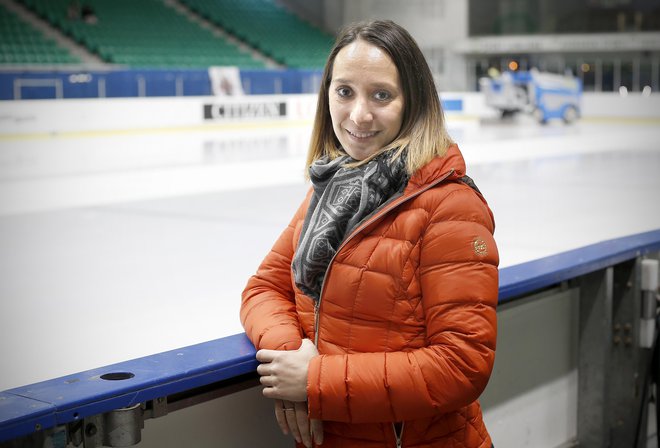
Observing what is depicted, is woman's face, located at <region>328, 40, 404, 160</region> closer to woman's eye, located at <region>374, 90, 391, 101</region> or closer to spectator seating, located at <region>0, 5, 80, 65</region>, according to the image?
woman's eye, located at <region>374, 90, 391, 101</region>

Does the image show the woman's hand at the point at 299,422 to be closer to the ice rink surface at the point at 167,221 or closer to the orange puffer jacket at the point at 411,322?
the orange puffer jacket at the point at 411,322

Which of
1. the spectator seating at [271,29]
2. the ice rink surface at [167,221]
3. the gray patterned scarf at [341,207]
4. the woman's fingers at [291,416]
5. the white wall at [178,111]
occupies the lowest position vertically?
the ice rink surface at [167,221]

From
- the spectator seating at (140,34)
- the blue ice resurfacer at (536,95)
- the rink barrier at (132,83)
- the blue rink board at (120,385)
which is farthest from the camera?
the spectator seating at (140,34)

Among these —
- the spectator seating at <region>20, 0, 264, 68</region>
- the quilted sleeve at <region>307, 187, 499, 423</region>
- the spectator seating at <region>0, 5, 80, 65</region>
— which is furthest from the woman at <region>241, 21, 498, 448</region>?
the spectator seating at <region>20, 0, 264, 68</region>

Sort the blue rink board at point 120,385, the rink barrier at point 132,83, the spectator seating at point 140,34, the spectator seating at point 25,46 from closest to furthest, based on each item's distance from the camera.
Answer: the blue rink board at point 120,385 → the rink barrier at point 132,83 → the spectator seating at point 25,46 → the spectator seating at point 140,34

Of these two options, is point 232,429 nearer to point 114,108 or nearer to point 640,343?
point 640,343

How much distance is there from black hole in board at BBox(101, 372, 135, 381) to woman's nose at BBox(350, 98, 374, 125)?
1.82 ft

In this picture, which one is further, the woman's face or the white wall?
the white wall

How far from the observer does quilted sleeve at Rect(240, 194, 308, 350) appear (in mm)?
1551

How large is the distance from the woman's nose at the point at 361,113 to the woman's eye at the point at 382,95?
0.02 metres

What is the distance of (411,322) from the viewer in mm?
1445

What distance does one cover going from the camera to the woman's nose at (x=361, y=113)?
1.50m

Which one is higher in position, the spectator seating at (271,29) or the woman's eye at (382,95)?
the spectator seating at (271,29)

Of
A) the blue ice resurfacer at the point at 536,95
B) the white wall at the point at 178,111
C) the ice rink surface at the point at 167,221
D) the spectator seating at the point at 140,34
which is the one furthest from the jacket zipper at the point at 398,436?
the spectator seating at the point at 140,34
